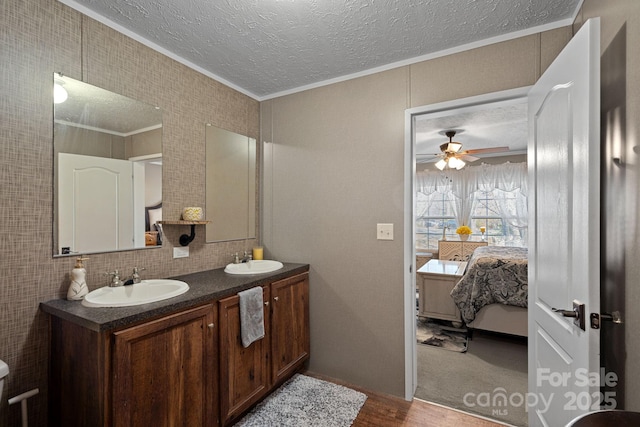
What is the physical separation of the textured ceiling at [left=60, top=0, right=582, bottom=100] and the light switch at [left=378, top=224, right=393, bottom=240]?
47.1 inches

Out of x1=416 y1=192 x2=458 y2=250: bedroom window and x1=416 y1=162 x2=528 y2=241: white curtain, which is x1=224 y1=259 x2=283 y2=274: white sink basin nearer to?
x1=416 y1=192 x2=458 y2=250: bedroom window

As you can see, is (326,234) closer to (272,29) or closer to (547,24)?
(272,29)

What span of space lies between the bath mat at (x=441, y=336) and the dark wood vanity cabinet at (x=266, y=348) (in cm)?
140

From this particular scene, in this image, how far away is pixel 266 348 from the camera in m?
2.04

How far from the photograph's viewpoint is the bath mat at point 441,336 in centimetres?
297

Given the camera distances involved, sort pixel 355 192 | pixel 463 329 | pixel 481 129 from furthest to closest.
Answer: pixel 481 129 < pixel 463 329 < pixel 355 192

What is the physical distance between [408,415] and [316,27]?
2517mm

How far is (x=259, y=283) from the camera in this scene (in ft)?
6.49

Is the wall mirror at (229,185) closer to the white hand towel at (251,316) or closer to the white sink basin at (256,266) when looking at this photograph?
Answer: the white sink basin at (256,266)

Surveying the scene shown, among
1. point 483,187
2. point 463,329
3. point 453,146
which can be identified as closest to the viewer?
point 463,329

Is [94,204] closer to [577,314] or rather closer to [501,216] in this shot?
[577,314]

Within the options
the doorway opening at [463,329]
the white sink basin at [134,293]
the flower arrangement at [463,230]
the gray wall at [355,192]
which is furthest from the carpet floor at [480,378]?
the flower arrangement at [463,230]

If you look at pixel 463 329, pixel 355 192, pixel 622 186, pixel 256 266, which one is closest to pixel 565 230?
pixel 622 186

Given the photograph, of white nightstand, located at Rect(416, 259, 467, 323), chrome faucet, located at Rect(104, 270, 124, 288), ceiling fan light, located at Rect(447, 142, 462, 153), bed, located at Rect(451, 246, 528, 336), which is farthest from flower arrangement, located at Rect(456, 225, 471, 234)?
chrome faucet, located at Rect(104, 270, 124, 288)
